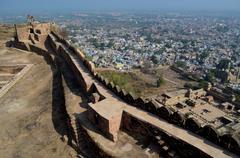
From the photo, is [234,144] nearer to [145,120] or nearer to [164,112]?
[164,112]

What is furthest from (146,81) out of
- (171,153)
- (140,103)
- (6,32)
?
(171,153)

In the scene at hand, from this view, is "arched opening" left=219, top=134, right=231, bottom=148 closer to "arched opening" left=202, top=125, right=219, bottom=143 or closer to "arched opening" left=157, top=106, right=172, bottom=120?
"arched opening" left=202, top=125, right=219, bottom=143

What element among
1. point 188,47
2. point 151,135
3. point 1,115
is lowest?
point 188,47

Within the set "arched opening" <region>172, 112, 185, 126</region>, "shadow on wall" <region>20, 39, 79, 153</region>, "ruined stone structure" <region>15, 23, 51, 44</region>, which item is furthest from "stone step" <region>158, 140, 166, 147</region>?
"ruined stone structure" <region>15, 23, 51, 44</region>

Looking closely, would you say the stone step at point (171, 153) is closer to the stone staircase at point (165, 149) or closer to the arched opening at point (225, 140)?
the stone staircase at point (165, 149)

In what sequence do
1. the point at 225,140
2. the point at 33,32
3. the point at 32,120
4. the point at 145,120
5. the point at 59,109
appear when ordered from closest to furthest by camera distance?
the point at 225,140 → the point at 145,120 → the point at 32,120 → the point at 59,109 → the point at 33,32

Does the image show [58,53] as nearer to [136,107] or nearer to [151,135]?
[136,107]

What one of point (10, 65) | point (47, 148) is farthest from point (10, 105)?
point (10, 65)

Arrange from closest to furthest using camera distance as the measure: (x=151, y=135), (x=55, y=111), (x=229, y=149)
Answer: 1. (x=229, y=149)
2. (x=151, y=135)
3. (x=55, y=111)

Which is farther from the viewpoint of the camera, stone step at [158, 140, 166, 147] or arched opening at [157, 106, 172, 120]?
arched opening at [157, 106, 172, 120]

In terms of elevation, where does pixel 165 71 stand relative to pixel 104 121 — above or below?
below

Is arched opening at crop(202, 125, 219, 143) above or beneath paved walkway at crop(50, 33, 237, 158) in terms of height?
above
